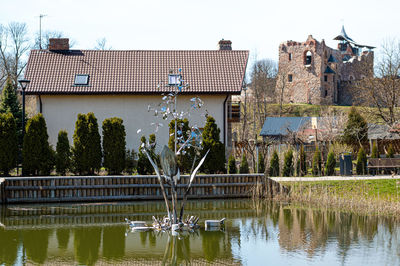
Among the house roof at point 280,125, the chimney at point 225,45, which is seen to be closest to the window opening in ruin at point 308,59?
the house roof at point 280,125

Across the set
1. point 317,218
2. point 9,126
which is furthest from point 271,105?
point 317,218

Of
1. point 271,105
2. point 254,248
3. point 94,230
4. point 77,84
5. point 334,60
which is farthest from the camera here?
point 334,60

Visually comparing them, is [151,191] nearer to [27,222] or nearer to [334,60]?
[27,222]

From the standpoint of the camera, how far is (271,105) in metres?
65.6

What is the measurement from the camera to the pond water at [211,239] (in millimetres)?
10086

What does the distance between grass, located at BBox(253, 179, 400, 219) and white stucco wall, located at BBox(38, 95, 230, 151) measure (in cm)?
831

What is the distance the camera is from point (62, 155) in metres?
22.1

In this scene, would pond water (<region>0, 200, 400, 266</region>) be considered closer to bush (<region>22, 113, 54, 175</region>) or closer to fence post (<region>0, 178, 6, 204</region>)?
fence post (<region>0, 178, 6, 204</region>)

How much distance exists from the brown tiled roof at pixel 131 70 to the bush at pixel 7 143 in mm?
Result: 4563

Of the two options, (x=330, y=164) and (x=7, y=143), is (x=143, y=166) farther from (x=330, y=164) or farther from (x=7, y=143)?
(x=330, y=164)

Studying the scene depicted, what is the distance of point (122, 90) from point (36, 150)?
606 centimetres

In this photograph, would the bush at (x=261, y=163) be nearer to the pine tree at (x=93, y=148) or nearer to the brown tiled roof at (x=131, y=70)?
the brown tiled roof at (x=131, y=70)

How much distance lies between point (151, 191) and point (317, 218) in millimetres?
6595

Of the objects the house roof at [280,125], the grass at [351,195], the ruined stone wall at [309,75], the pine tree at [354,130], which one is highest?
the ruined stone wall at [309,75]
